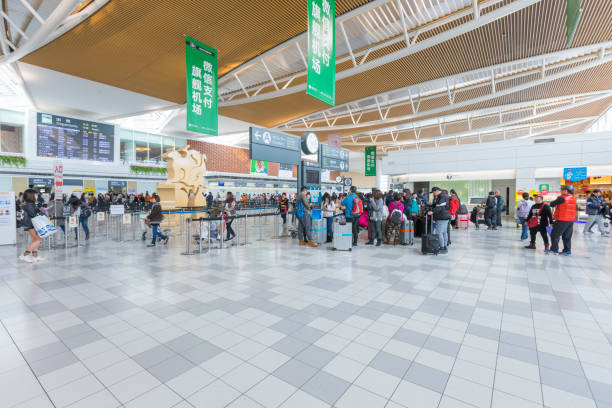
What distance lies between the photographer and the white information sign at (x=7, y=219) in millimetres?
8242

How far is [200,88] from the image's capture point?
8.98 meters

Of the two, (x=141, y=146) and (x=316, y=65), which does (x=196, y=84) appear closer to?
(x=316, y=65)

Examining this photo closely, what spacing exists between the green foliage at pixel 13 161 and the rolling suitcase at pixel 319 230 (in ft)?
65.2

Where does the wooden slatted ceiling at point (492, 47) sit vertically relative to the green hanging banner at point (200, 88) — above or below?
above

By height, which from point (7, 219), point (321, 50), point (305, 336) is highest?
point (321, 50)

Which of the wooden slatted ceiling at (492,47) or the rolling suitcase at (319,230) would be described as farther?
the wooden slatted ceiling at (492,47)

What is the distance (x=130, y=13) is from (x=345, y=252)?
31.7 feet

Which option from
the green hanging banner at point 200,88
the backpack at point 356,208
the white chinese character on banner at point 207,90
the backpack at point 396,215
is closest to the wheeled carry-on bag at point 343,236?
the backpack at point 356,208

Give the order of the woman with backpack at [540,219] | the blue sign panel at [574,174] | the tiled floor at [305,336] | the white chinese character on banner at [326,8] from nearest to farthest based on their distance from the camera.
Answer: the tiled floor at [305,336] < the white chinese character on banner at [326,8] < the woman with backpack at [540,219] < the blue sign panel at [574,174]

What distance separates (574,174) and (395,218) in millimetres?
14679

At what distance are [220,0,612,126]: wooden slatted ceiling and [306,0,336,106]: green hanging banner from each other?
748 centimetres

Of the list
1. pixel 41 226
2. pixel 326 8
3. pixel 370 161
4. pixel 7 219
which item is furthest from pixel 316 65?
pixel 370 161

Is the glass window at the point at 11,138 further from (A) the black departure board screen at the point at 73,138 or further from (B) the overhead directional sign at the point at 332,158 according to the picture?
(B) the overhead directional sign at the point at 332,158

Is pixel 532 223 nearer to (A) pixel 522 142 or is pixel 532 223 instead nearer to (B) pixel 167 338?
(B) pixel 167 338
